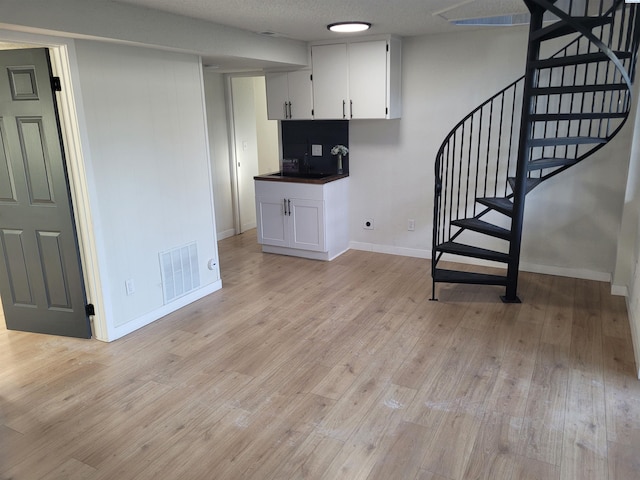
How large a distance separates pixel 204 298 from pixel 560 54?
12.8 ft

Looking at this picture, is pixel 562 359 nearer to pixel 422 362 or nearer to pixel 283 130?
pixel 422 362

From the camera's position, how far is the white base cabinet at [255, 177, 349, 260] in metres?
5.22

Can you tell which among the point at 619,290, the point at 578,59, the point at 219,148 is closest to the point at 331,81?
the point at 219,148

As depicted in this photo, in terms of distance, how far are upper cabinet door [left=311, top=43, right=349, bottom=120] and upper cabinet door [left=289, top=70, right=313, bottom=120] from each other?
8cm

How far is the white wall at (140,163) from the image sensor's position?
10.9 ft

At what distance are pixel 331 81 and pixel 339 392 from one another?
344cm

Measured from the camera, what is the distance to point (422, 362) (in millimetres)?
3162

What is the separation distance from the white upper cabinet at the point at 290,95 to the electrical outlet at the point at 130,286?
269 cm

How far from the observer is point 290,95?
535cm

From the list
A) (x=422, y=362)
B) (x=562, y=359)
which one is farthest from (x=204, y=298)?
(x=562, y=359)

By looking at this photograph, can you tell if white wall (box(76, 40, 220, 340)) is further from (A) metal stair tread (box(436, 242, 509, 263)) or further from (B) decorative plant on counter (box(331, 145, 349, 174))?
(A) metal stair tread (box(436, 242, 509, 263))

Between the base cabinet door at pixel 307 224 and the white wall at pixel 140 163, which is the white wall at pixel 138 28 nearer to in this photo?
the white wall at pixel 140 163

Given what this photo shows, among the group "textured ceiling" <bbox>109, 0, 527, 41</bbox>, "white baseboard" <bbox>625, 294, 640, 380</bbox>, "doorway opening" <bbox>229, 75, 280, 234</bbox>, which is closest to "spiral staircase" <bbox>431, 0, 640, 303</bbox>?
"textured ceiling" <bbox>109, 0, 527, 41</bbox>

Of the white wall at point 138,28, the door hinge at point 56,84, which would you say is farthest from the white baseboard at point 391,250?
the door hinge at point 56,84
